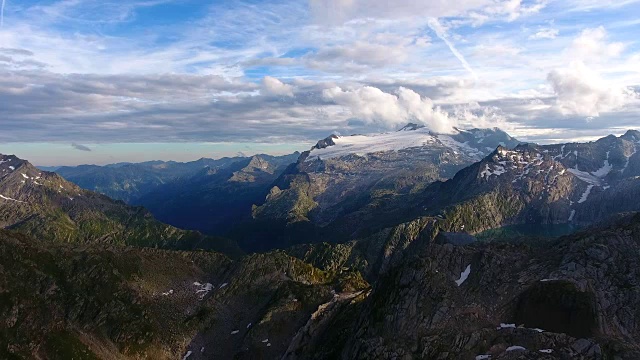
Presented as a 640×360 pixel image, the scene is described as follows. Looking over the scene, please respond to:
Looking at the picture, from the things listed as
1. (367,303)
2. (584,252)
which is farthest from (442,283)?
(584,252)

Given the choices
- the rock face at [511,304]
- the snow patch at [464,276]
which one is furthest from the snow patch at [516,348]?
the snow patch at [464,276]

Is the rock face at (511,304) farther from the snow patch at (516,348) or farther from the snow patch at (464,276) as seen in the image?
the snow patch at (516,348)

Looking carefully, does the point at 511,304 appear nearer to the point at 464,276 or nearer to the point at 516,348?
the point at 516,348

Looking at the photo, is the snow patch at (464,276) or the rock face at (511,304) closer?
the rock face at (511,304)

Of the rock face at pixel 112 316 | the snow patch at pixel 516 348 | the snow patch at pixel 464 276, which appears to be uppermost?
the snow patch at pixel 464 276

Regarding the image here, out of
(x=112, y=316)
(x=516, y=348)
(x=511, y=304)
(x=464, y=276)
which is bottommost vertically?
(x=112, y=316)

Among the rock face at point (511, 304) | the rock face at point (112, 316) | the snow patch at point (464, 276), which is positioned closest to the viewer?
the rock face at point (511, 304)

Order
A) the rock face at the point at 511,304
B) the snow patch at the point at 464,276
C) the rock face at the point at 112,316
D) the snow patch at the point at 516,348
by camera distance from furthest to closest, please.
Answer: the rock face at the point at 112,316 → the snow patch at the point at 464,276 → the rock face at the point at 511,304 → the snow patch at the point at 516,348

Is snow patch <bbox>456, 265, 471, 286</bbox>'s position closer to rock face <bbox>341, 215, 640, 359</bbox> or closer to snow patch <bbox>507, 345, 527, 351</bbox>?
rock face <bbox>341, 215, 640, 359</bbox>

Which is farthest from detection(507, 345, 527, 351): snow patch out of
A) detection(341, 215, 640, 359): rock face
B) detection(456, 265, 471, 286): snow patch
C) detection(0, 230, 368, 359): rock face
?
detection(0, 230, 368, 359): rock face

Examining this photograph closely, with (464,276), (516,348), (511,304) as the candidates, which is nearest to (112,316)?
(464,276)

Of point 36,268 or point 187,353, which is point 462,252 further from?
point 36,268
